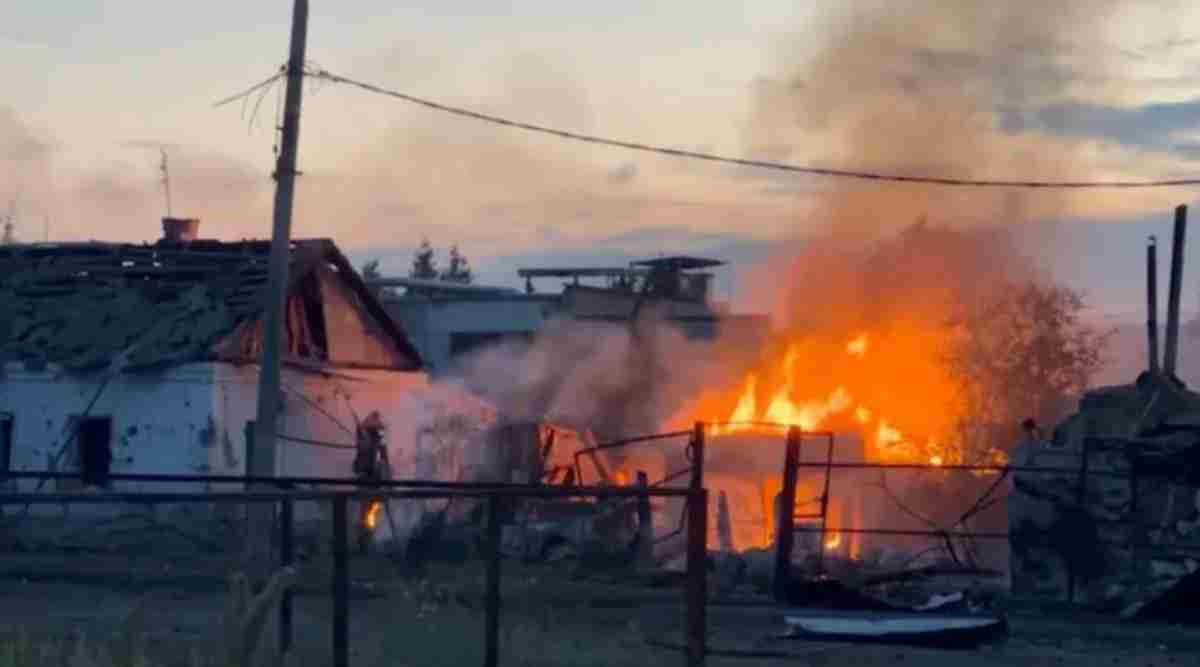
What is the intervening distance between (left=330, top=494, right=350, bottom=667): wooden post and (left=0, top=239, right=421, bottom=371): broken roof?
2384cm

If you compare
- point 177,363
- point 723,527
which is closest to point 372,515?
point 723,527

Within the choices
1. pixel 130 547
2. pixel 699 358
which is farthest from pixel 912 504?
pixel 130 547

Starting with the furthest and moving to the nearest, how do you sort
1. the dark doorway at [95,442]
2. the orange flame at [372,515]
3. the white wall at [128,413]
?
the dark doorway at [95,442], the white wall at [128,413], the orange flame at [372,515]

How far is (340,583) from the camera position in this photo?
13914 millimetres

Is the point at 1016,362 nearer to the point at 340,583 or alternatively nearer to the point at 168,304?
the point at 168,304

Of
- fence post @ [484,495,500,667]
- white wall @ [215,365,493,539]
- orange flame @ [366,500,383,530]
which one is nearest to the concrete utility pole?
orange flame @ [366,500,383,530]

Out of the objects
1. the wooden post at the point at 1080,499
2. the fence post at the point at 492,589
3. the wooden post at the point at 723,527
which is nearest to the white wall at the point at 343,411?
the wooden post at the point at 723,527

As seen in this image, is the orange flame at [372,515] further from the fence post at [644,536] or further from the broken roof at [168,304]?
the broken roof at [168,304]

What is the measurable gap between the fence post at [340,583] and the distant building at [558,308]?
3952cm

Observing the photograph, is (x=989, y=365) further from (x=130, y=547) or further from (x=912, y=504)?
(x=130, y=547)

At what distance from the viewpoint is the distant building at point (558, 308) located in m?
57.7

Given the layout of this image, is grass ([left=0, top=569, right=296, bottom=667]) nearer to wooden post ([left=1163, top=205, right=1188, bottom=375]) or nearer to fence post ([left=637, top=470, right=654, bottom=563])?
fence post ([left=637, top=470, right=654, bottom=563])

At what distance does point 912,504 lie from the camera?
47.0 metres

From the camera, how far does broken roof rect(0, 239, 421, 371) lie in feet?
125
